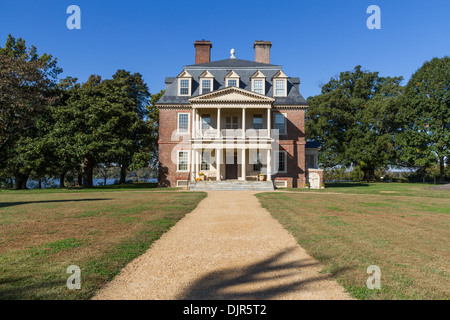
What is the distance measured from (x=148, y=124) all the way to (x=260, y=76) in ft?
54.8

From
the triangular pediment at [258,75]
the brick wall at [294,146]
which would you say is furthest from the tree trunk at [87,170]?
the brick wall at [294,146]

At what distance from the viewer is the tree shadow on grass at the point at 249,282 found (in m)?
3.96

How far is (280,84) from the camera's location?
30.2 meters

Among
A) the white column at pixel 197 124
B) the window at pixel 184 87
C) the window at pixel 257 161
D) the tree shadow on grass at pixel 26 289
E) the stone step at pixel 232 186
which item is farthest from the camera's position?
the window at pixel 184 87

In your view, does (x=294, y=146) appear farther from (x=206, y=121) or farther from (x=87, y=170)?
(x=87, y=170)

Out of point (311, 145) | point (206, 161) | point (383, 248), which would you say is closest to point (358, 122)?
point (311, 145)

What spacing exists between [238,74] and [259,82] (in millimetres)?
2825

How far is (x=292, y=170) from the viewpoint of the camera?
29.0 m

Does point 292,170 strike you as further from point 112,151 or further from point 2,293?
point 2,293

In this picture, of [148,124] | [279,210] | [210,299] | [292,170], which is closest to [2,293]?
[210,299]

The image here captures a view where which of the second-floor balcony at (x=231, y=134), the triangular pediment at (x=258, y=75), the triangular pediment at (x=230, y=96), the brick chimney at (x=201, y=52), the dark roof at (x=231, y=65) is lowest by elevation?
the second-floor balcony at (x=231, y=134)

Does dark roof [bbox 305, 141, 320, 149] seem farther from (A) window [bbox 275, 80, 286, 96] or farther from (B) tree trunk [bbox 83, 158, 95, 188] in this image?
(B) tree trunk [bbox 83, 158, 95, 188]

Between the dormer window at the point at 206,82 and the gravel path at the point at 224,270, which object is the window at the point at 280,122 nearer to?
the dormer window at the point at 206,82

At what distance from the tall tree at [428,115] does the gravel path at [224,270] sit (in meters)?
33.2
